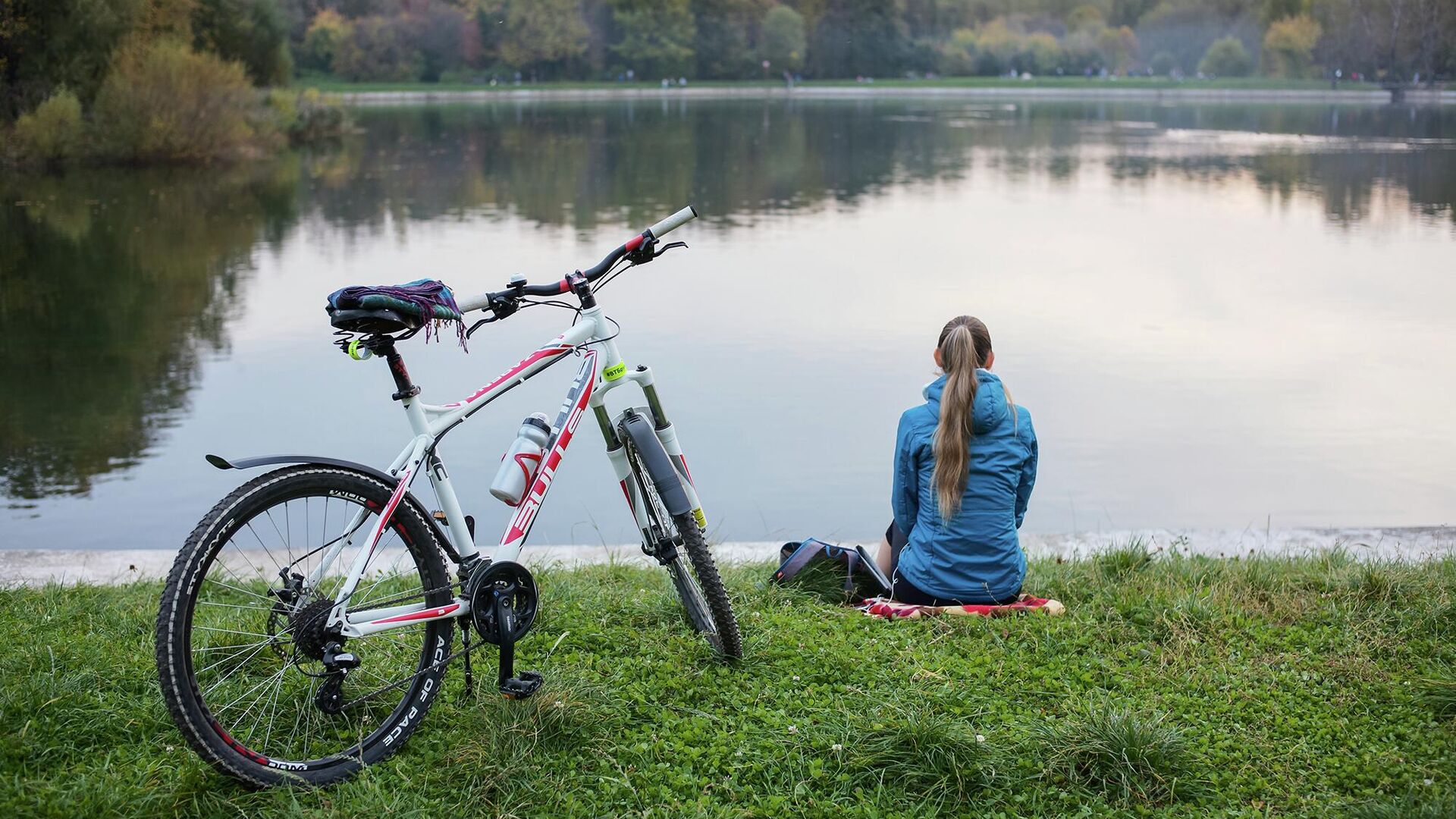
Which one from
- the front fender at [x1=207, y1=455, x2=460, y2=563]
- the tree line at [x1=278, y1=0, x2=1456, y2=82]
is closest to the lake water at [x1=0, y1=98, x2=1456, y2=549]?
the front fender at [x1=207, y1=455, x2=460, y2=563]

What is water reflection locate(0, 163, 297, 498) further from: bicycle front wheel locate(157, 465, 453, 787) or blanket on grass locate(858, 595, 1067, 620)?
blanket on grass locate(858, 595, 1067, 620)

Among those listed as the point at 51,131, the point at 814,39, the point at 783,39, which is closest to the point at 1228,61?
the point at 814,39

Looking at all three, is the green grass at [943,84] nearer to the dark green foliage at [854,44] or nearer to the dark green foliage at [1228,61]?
the dark green foliage at [1228,61]

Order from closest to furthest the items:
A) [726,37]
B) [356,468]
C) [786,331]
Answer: [356,468]
[786,331]
[726,37]

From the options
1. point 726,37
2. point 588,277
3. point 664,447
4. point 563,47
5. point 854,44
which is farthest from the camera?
point 854,44

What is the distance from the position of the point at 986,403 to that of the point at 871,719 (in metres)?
1.26

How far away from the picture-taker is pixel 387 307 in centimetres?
320

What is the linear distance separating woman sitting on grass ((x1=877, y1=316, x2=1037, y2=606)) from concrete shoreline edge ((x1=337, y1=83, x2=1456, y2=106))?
59.6 metres

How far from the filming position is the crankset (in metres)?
3.42

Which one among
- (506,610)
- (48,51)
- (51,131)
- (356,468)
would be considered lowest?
(506,610)

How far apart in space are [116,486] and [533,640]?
4.38 m

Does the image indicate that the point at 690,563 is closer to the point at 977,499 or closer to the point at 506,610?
the point at 506,610

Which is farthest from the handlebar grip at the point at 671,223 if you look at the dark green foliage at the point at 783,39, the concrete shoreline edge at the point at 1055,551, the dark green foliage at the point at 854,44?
the dark green foliage at the point at 854,44

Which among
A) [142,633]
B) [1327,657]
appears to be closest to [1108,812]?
[1327,657]
